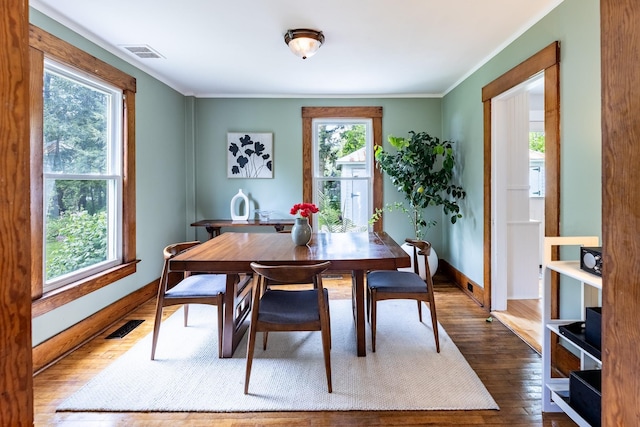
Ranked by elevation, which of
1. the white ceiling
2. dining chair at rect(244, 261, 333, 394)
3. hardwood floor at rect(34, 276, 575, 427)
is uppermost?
the white ceiling

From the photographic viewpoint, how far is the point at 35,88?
217 cm

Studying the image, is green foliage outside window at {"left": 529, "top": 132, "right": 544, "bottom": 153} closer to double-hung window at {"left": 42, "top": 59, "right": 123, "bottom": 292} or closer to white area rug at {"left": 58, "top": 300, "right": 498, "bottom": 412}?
white area rug at {"left": 58, "top": 300, "right": 498, "bottom": 412}

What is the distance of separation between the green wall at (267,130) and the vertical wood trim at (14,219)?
3865mm

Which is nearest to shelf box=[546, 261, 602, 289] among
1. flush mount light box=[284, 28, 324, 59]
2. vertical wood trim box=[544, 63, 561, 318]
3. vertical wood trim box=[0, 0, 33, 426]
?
vertical wood trim box=[544, 63, 561, 318]

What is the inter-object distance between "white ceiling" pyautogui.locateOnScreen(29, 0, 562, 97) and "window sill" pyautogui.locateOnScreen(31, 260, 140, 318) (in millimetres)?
1935

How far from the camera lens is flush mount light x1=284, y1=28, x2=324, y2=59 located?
2.63 m

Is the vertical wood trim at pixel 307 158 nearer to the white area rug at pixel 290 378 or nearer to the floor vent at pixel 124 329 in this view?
the white area rug at pixel 290 378

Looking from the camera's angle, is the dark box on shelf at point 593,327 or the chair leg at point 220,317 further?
the chair leg at point 220,317

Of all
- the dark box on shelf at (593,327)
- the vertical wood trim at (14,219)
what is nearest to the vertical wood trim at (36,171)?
the vertical wood trim at (14,219)

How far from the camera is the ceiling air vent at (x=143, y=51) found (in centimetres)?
299

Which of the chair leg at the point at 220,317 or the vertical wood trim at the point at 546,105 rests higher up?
the vertical wood trim at the point at 546,105

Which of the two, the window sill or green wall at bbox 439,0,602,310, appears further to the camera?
the window sill

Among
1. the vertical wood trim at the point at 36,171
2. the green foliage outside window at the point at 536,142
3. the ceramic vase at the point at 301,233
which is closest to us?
the vertical wood trim at the point at 36,171

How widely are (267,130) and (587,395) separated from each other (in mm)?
4128
